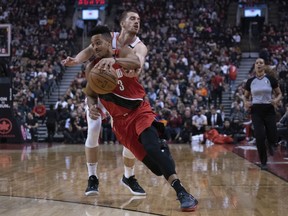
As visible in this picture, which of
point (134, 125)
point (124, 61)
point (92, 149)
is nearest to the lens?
point (124, 61)

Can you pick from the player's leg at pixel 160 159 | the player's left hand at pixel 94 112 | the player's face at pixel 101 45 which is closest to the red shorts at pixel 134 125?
the player's leg at pixel 160 159

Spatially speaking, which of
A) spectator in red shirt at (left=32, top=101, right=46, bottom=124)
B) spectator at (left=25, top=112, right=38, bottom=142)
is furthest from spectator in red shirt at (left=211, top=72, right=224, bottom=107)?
spectator at (left=25, top=112, right=38, bottom=142)

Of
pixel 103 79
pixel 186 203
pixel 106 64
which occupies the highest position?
pixel 106 64

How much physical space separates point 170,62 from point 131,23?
16.0 m

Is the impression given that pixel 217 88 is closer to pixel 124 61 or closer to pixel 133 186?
pixel 133 186

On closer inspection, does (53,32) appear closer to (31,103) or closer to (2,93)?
(31,103)

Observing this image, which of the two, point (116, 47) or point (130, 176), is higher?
point (116, 47)

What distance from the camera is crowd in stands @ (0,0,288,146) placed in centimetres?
1653

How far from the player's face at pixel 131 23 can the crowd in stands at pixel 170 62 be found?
9275 mm

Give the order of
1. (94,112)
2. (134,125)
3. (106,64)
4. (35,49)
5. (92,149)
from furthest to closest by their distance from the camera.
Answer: (35,49) → (92,149) → (94,112) → (134,125) → (106,64)

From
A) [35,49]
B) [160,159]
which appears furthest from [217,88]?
[160,159]

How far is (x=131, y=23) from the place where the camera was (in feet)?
15.4

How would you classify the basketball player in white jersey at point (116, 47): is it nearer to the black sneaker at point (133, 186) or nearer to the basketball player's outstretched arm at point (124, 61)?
the black sneaker at point (133, 186)

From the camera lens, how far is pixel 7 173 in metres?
6.67
